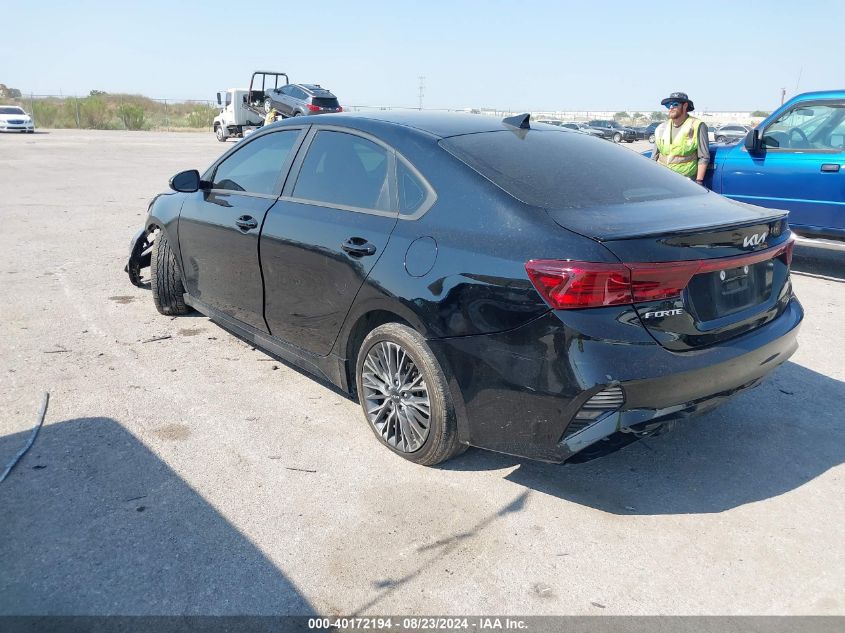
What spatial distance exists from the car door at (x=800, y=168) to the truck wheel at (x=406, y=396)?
5.59 m

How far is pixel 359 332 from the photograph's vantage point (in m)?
3.62

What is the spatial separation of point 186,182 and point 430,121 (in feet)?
6.43

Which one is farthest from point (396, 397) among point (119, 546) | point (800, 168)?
point (800, 168)

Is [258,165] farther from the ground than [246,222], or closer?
farther from the ground

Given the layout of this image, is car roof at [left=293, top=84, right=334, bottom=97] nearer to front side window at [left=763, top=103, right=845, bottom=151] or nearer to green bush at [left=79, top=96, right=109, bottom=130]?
front side window at [left=763, top=103, right=845, bottom=151]

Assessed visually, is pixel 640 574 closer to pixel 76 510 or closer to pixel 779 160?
pixel 76 510

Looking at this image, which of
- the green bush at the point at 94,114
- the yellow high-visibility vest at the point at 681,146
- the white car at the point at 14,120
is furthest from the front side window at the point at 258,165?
the green bush at the point at 94,114

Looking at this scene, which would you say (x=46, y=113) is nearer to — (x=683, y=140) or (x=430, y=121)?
(x=683, y=140)

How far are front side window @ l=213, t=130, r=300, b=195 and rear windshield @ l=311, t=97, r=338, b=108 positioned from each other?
65.6 ft

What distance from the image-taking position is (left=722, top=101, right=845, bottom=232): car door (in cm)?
703

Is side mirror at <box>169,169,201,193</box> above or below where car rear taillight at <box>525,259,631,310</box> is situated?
above

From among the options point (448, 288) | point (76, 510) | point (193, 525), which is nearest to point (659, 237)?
point (448, 288)

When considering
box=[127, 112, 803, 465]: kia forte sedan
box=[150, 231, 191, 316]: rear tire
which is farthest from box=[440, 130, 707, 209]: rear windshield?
box=[150, 231, 191, 316]: rear tire

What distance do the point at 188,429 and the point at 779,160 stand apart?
679cm
